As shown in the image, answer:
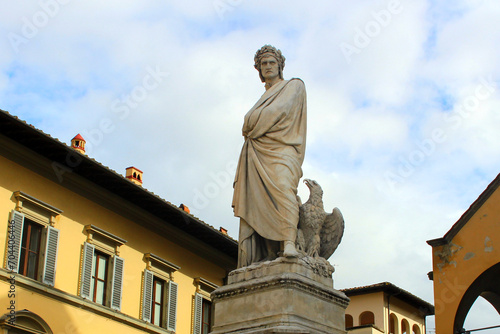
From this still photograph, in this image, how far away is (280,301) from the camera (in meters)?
9.91

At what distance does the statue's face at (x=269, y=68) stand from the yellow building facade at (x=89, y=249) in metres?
10.8

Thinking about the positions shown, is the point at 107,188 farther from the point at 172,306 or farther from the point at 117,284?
the point at 172,306

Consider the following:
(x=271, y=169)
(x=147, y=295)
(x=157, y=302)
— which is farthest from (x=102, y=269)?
(x=271, y=169)

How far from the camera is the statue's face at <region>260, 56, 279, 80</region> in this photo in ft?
38.3

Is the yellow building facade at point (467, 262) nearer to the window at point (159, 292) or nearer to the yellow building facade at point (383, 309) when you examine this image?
the window at point (159, 292)

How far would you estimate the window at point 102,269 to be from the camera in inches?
939

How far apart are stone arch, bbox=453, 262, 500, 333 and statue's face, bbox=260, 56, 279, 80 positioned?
11.2 metres

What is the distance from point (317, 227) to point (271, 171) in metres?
Answer: 0.88

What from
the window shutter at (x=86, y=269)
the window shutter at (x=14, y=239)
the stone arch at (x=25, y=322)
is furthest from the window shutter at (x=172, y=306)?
the window shutter at (x=14, y=239)

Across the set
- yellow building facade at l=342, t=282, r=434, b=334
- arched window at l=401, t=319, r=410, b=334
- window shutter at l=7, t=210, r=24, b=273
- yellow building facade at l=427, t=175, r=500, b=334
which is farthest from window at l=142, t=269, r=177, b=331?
arched window at l=401, t=319, r=410, b=334

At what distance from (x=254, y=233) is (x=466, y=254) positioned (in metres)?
11.8

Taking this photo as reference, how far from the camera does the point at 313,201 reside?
35.9ft

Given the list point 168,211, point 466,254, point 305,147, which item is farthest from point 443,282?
point 305,147

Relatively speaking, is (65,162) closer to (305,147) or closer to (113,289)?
(113,289)
